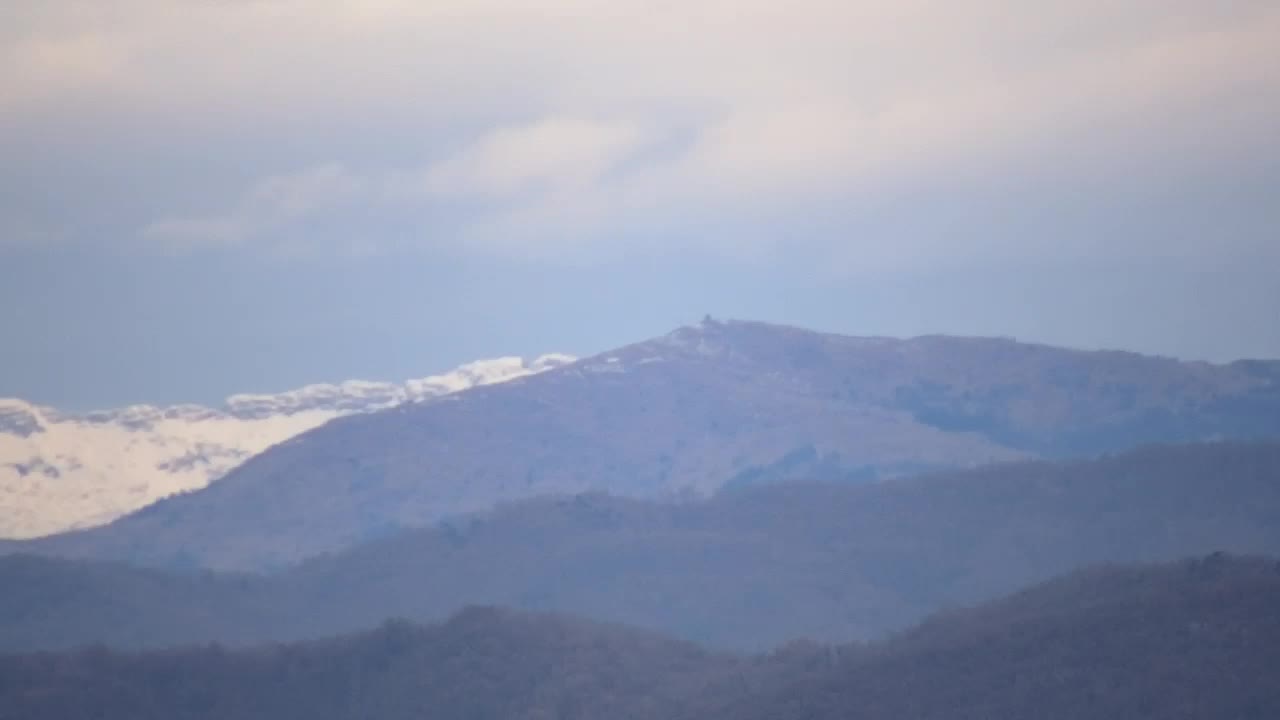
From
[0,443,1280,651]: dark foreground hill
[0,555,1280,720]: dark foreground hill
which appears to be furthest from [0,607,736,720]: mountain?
[0,443,1280,651]: dark foreground hill

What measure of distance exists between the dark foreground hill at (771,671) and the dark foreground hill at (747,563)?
38206mm

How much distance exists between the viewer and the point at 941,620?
370 ft

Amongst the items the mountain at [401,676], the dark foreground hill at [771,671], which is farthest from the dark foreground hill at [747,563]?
the dark foreground hill at [771,671]

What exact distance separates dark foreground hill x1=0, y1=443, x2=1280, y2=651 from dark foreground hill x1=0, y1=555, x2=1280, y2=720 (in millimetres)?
38206

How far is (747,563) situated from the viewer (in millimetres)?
178000

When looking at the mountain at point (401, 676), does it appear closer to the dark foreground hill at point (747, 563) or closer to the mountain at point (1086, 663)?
the mountain at point (1086, 663)

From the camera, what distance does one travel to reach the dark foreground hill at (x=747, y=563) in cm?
16600

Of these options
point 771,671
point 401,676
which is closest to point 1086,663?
point 771,671

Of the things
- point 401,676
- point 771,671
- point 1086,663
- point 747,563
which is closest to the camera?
point 1086,663

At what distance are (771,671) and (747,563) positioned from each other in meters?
65.7

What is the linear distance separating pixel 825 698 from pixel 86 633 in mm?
86165

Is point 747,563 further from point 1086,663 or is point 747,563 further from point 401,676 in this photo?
point 1086,663

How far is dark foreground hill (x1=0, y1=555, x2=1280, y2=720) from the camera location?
90.4 metres

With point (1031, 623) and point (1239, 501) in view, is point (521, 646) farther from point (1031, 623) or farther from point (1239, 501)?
point (1239, 501)
